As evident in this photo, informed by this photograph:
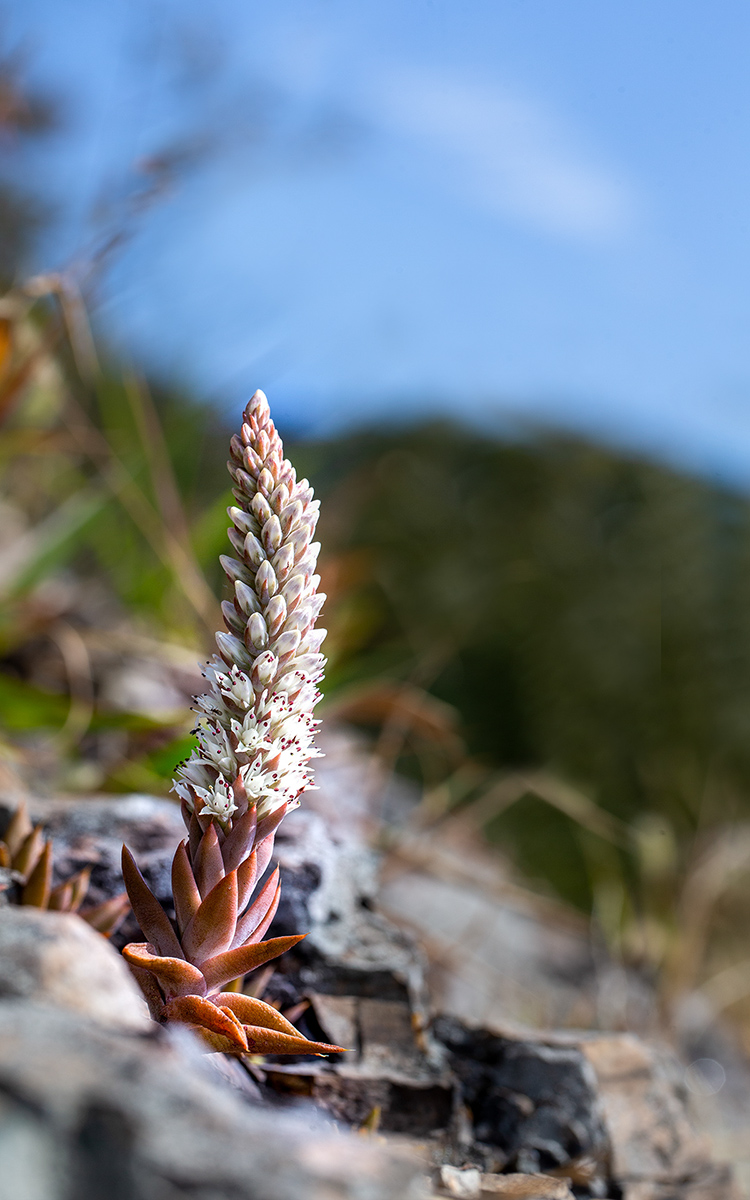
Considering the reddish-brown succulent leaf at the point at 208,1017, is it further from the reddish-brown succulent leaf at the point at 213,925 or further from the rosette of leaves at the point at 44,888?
the rosette of leaves at the point at 44,888

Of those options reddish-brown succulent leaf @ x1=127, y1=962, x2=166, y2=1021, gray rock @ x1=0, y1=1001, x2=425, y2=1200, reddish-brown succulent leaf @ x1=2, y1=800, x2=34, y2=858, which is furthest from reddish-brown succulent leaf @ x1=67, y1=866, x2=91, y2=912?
gray rock @ x1=0, y1=1001, x2=425, y2=1200

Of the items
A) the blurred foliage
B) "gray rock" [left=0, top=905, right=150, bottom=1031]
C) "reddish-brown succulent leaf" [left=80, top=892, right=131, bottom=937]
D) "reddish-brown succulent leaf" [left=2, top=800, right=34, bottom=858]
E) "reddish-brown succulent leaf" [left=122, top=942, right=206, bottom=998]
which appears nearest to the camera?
"gray rock" [left=0, top=905, right=150, bottom=1031]

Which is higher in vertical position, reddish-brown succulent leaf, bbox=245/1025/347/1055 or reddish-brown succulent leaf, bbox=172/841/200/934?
reddish-brown succulent leaf, bbox=172/841/200/934

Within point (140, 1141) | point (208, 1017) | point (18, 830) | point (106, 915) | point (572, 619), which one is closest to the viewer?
point (140, 1141)

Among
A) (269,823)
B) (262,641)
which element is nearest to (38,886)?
(269,823)

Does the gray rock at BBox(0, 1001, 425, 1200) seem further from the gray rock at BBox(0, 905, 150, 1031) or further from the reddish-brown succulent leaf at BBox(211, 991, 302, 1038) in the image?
the reddish-brown succulent leaf at BBox(211, 991, 302, 1038)

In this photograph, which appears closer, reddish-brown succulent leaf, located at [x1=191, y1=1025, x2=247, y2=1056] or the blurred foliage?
reddish-brown succulent leaf, located at [x1=191, y1=1025, x2=247, y2=1056]

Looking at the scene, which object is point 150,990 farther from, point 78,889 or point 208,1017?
point 78,889
